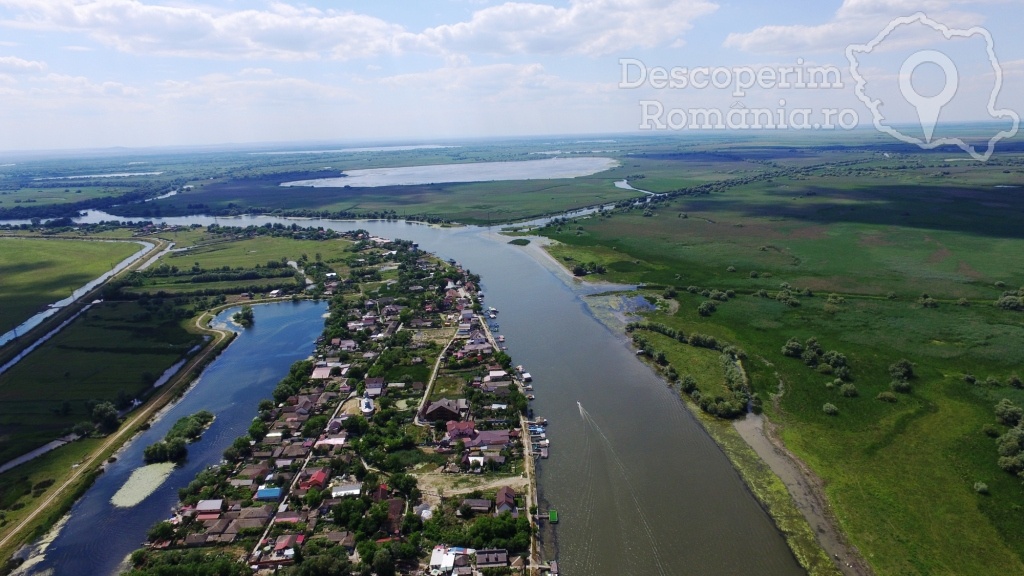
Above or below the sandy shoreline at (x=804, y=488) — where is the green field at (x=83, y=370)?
above

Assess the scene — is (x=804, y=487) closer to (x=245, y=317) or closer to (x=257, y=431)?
(x=257, y=431)

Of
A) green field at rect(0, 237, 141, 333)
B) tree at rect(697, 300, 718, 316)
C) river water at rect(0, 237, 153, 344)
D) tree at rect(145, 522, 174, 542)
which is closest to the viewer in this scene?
tree at rect(145, 522, 174, 542)

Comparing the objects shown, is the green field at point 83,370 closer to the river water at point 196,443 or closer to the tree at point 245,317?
the river water at point 196,443

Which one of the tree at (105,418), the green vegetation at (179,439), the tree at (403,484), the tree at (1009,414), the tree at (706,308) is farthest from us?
the tree at (706,308)

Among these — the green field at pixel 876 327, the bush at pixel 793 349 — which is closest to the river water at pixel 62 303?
the green field at pixel 876 327

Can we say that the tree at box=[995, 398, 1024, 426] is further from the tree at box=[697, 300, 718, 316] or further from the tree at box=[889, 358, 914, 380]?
the tree at box=[697, 300, 718, 316]

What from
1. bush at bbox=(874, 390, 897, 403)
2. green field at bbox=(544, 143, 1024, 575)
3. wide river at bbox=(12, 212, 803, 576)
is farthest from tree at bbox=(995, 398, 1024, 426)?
wide river at bbox=(12, 212, 803, 576)

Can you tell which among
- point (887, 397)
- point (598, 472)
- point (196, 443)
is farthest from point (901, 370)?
point (196, 443)
